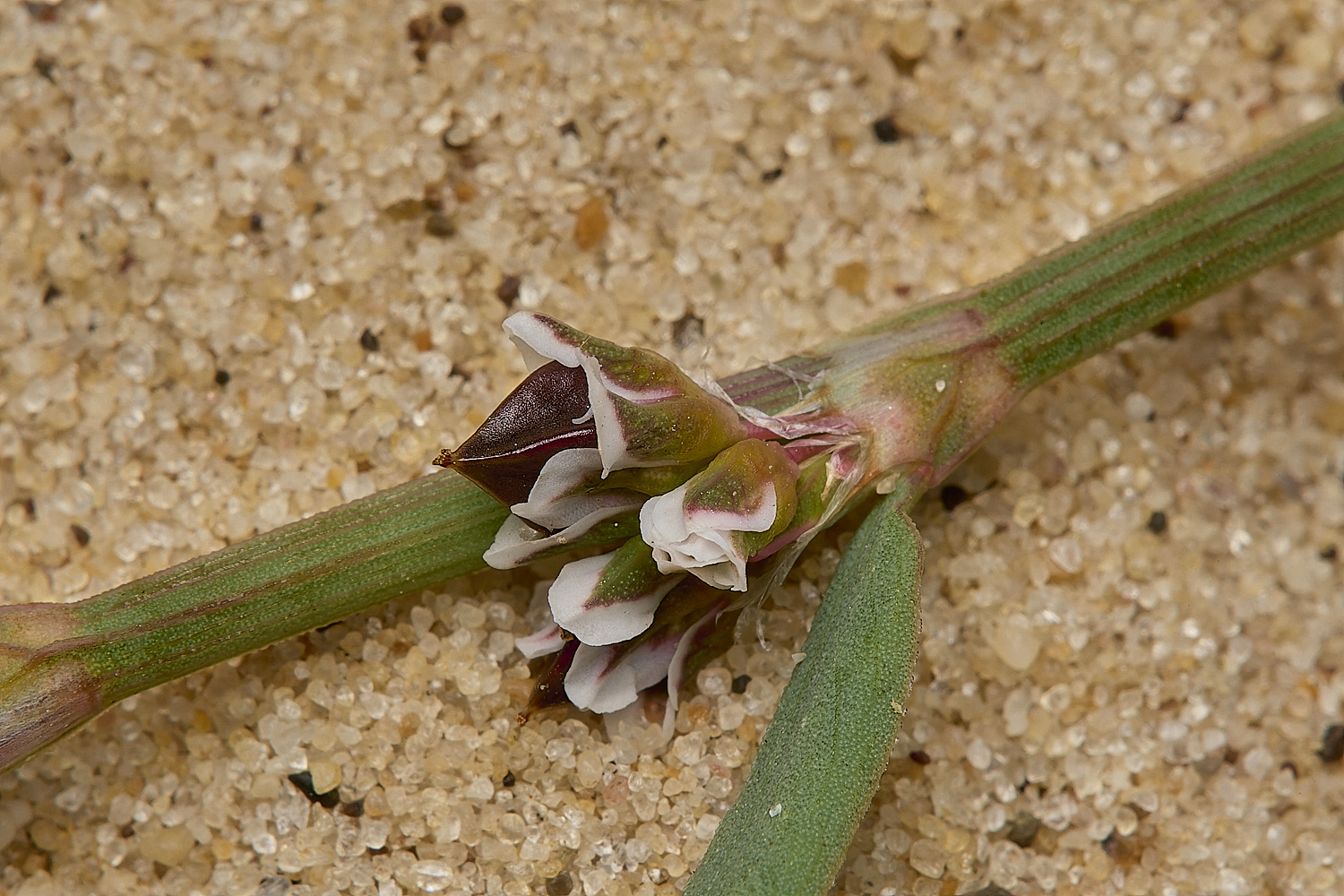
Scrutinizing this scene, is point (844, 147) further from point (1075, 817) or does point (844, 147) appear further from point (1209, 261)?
point (1075, 817)

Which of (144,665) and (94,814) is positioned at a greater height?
(144,665)

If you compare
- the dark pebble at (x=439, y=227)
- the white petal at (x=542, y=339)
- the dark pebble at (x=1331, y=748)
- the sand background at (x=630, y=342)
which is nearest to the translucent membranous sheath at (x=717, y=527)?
the white petal at (x=542, y=339)

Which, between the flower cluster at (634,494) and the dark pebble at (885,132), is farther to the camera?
the dark pebble at (885,132)

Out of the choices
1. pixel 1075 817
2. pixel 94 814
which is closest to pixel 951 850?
pixel 1075 817

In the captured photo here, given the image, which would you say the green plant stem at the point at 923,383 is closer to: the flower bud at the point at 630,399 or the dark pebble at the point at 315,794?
the flower bud at the point at 630,399

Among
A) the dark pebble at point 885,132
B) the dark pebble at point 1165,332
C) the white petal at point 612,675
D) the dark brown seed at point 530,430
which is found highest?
the dark brown seed at point 530,430

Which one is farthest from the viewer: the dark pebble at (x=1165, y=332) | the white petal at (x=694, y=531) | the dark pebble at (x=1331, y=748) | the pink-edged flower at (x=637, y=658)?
the dark pebble at (x=1165, y=332)

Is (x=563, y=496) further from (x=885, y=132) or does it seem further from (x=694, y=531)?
(x=885, y=132)
